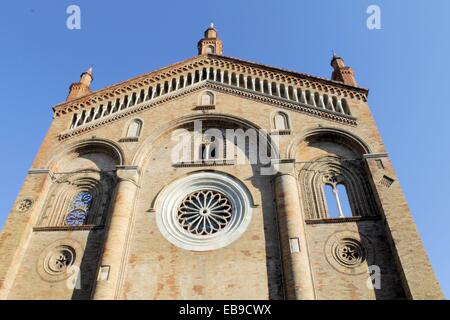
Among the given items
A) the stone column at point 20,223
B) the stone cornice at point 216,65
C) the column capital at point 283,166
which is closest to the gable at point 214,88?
the stone cornice at point 216,65

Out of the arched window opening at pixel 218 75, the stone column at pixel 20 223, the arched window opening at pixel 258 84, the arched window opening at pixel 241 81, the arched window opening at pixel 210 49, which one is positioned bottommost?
the stone column at pixel 20 223

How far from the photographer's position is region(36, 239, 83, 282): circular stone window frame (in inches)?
527

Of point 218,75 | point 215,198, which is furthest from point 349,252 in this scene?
point 218,75

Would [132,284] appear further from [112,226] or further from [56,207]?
[56,207]

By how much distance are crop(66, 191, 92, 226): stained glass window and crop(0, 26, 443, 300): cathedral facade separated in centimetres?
6

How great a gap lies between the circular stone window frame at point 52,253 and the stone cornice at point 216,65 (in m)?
7.35

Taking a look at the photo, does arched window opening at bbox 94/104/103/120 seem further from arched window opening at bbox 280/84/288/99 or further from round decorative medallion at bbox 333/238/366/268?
round decorative medallion at bbox 333/238/366/268

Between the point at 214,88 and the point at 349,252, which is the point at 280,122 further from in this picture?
the point at 349,252

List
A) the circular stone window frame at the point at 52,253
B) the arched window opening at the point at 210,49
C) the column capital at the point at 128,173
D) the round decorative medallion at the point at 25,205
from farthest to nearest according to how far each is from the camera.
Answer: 1. the arched window opening at the point at 210,49
2. the column capital at the point at 128,173
3. the round decorative medallion at the point at 25,205
4. the circular stone window frame at the point at 52,253

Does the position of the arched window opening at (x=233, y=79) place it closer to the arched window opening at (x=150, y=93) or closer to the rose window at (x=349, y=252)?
the arched window opening at (x=150, y=93)

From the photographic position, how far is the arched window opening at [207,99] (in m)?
18.1

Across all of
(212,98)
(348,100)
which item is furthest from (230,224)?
(348,100)

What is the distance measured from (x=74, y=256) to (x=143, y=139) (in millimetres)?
5694
